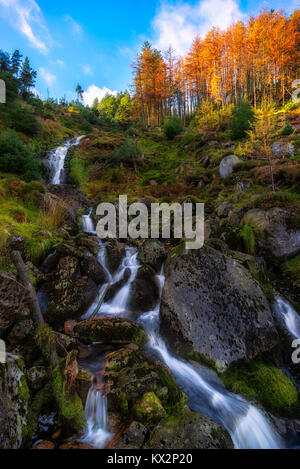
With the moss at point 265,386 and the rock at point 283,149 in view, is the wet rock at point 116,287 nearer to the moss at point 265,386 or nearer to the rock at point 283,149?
the moss at point 265,386

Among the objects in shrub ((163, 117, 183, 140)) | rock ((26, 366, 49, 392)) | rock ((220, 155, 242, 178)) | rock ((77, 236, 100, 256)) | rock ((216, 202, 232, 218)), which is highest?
shrub ((163, 117, 183, 140))

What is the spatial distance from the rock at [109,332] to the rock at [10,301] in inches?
59.0

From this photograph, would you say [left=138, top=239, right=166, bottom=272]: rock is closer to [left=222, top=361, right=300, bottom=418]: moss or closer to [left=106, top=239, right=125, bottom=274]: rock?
[left=106, top=239, right=125, bottom=274]: rock

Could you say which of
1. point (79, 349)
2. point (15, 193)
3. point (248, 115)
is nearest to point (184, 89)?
point (248, 115)

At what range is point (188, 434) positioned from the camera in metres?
3.39

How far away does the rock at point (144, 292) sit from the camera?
23.0 feet

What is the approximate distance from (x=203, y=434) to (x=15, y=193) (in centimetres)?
1039

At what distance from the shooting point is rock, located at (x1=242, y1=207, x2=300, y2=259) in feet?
26.0

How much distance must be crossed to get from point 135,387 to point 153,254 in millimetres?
5232

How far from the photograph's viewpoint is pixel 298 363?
5.39 metres

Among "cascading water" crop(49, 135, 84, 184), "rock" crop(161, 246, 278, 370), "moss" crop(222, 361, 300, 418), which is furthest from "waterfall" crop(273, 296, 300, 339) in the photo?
"cascading water" crop(49, 135, 84, 184)

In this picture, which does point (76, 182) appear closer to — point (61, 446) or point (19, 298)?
point (19, 298)

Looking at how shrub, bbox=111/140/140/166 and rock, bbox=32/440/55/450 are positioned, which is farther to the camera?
shrub, bbox=111/140/140/166

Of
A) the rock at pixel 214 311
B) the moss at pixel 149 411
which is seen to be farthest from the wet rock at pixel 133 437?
the rock at pixel 214 311
